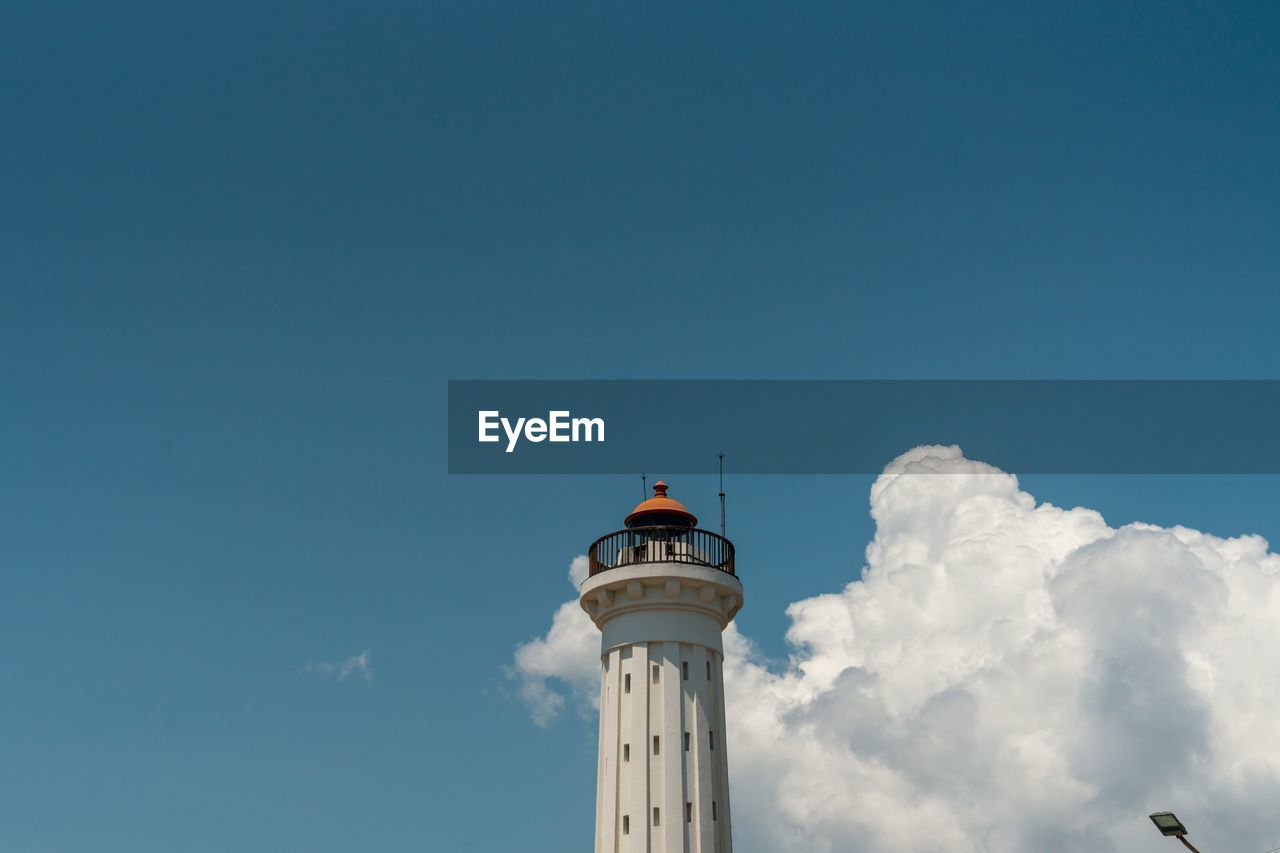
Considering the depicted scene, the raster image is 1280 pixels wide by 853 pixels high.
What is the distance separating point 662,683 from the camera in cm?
5381

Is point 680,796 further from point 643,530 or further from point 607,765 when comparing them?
point 643,530

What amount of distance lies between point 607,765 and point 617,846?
3.28 m

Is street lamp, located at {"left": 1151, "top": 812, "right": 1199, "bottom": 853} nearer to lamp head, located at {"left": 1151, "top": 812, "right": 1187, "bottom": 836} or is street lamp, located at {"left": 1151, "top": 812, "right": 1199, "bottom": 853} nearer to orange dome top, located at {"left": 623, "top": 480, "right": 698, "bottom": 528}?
lamp head, located at {"left": 1151, "top": 812, "right": 1187, "bottom": 836}

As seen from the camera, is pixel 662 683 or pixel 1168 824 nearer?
pixel 1168 824

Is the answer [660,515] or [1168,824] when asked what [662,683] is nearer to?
[660,515]

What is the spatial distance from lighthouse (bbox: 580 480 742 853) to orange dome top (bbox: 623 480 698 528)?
0.04 metres

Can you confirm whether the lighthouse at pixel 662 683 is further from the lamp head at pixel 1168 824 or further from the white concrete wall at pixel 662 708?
the lamp head at pixel 1168 824

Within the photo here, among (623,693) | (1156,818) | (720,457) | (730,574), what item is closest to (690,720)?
(623,693)

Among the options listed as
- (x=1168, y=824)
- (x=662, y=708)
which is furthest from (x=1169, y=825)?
(x=662, y=708)

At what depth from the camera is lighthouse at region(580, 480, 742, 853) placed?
51.8 m

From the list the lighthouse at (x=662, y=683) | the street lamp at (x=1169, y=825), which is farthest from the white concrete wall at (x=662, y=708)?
the street lamp at (x=1169, y=825)

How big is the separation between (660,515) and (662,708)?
27.1ft

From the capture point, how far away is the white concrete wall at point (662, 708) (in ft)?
169

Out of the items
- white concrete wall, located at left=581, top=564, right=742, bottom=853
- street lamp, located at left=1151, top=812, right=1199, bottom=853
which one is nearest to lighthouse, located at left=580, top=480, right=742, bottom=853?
white concrete wall, located at left=581, top=564, right=742, bottom=853
